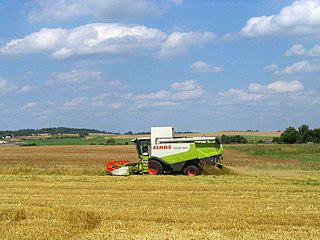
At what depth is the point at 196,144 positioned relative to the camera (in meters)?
24.5

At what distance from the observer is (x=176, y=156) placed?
79.7 feet

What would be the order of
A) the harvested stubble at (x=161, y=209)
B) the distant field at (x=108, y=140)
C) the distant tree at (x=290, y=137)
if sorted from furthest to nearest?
the distant field at (x=108, y=140) → the distant tree at (x=290, y=137) → the harvested stubble at (x=161, y=209)

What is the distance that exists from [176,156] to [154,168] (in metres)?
1.24

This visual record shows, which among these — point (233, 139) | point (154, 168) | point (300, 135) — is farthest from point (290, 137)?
point (154, 168)

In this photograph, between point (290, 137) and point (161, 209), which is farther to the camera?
point (290, 137)

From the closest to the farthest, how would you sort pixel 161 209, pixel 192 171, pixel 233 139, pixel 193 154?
pixel 161 209
pixel 192 171
pixel 193 154
pixel 233 139

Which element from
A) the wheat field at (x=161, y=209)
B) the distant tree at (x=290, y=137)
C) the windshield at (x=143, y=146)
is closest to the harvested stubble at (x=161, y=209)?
the wheat field at (x=161, y=209)

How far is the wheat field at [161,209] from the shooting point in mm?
9727

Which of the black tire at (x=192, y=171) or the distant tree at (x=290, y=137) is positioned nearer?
the black tire at (x=192, y=171)

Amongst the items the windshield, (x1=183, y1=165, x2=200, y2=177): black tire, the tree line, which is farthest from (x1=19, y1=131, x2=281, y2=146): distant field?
(x1=183, y1=165, x2=200, y2=177): black tire

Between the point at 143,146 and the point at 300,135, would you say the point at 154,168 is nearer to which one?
the point at 143,146

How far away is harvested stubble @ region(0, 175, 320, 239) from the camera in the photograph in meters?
9.71

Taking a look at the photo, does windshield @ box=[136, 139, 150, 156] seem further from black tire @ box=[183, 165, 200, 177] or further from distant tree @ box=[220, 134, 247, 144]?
distant tree @ box=[220, 134, 247, 144]

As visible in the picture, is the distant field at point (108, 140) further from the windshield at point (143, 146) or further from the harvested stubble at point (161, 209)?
the harvested stubble at point (161, 209)
